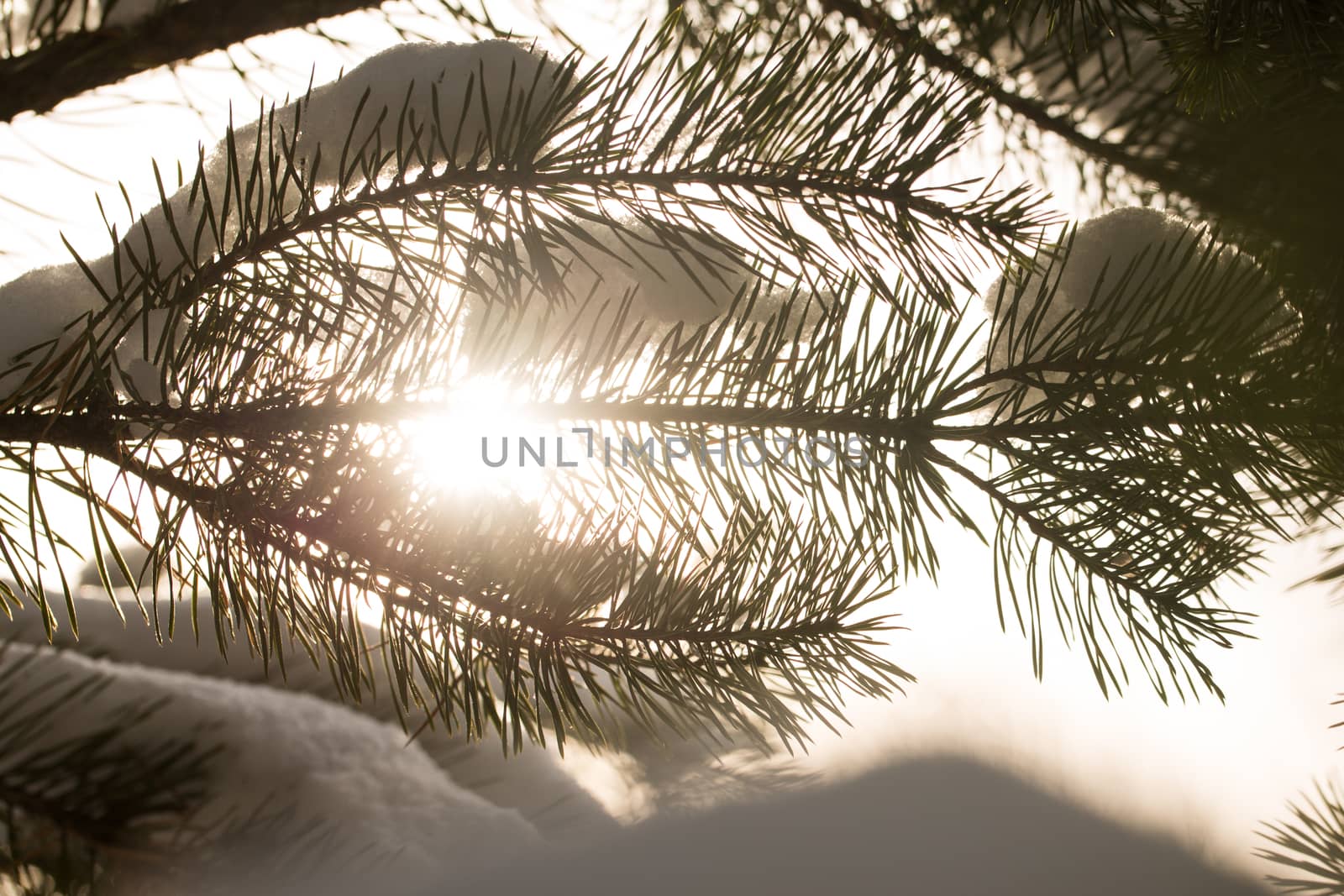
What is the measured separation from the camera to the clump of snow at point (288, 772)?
481mm

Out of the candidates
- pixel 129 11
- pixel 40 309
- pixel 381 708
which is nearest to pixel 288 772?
pixel 381 708

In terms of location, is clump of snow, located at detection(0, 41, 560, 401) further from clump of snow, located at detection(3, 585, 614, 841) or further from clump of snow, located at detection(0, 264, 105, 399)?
clump of snow, located at detection(3, 585, 614, 841)

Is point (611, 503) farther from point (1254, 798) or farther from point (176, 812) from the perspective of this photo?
point (1254, 798)

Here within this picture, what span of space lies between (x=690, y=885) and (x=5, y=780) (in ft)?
1.10

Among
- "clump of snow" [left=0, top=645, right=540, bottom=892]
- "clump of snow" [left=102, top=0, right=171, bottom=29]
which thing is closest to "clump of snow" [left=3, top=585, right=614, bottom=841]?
"clump of snow" [left=0, top=645, right=540, bottom=892]

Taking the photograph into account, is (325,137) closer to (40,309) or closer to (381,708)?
(40,309)

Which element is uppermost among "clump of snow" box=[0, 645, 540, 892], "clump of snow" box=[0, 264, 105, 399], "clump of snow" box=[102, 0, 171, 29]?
"clump of snow" box=[102, 0, 171, 29]

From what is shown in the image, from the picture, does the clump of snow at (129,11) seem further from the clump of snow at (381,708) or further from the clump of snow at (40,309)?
the clump of snow at (381,708)

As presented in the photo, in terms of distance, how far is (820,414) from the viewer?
0.29 metres

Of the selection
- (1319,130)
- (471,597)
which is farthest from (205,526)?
(1319,130)

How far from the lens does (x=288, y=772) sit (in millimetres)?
538

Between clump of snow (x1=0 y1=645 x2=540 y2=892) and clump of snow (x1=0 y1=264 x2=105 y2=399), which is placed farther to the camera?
clump of snow (x1=0 y1=645 x2=540 y2=892)

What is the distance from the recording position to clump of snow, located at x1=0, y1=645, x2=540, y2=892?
1.58 feet

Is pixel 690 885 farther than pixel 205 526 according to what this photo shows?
Yes
